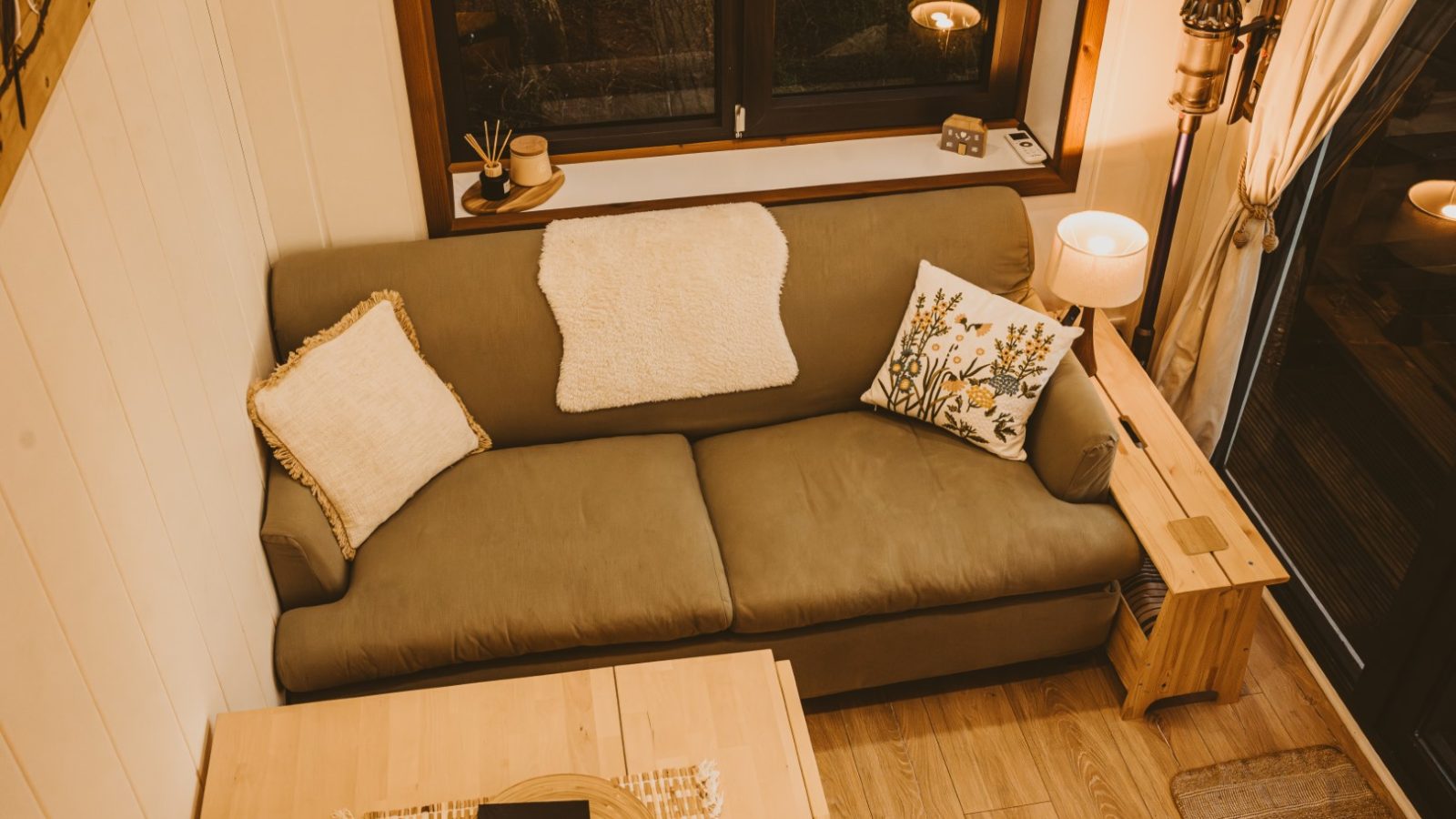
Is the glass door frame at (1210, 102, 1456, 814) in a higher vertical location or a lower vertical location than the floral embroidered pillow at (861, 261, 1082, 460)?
lower

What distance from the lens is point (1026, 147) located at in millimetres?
3340

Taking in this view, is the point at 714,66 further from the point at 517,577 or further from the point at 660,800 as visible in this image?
the point at 660,800

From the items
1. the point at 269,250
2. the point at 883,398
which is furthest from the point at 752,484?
the point at 269,250

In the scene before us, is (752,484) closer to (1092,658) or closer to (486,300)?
(486,300)

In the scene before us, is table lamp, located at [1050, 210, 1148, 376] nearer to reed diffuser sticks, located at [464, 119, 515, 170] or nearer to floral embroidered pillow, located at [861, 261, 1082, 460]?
floral embroidered pillow, located at [861, 261, 1082, 460]

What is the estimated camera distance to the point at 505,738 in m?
2.04

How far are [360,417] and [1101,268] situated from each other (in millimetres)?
1804

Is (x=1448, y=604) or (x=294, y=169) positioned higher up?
(x=294, y=169)

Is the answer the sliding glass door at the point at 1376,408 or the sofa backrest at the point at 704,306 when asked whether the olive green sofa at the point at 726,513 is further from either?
the sliding glass door at the point at 1376,408

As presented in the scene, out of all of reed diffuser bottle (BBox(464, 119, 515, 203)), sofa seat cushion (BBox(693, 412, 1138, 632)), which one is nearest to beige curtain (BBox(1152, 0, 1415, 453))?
sofa seat cushion (BBox(693, 412, 1138, 632))

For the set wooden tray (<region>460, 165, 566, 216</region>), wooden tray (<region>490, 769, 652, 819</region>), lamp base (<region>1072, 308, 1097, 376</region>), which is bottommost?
wooden tray (<region>490, 769, 652, 819</region>)

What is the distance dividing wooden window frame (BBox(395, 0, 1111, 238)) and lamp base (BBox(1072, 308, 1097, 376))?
393mm

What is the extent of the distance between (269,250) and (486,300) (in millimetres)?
547

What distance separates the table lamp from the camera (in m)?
2.87
